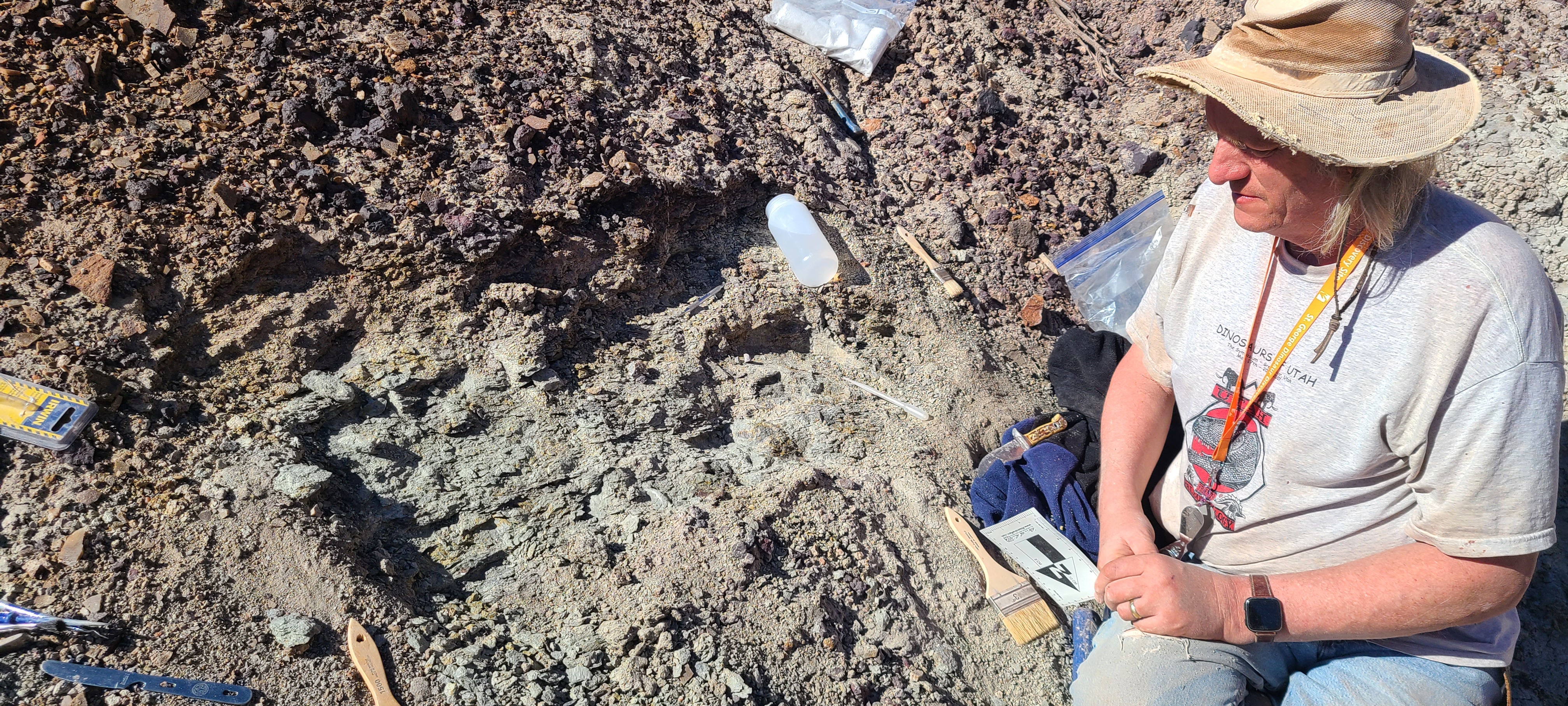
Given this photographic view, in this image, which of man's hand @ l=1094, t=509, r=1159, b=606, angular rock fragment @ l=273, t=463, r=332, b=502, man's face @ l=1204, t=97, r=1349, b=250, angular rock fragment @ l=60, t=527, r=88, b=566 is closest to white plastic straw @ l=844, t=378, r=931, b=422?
man's hand @ l=1094, t=509, r=1159, b=606

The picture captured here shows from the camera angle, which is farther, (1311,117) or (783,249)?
(783,249)

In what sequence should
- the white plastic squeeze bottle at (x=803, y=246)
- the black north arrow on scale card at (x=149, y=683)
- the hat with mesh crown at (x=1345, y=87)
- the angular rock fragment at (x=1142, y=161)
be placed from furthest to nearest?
the angular rock fragment at (x=1142, y=161) → the white plastic squeeze bottle at (x=803, y=246) → the black north arrow on scale card at (x=149, y=683) → the hat with mesh crown at (x=1345, y=87)

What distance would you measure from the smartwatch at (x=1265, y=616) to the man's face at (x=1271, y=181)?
2.30ft

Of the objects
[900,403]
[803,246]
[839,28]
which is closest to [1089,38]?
[839,28]

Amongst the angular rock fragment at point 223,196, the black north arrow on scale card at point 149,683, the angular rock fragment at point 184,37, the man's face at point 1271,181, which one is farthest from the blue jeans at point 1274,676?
the angular rock fragment at point 184,37

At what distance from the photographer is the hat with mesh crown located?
1397mm

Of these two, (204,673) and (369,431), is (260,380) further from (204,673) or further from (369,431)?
(204,673)

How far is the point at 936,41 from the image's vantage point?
4.00m

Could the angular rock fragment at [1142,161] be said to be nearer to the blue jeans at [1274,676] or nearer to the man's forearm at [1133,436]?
the man's forearm at [1133,436]

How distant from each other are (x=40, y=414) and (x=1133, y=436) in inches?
104

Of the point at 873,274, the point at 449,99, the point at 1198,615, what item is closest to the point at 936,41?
the point at 873,274

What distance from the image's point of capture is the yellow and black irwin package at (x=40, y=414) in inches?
79.1

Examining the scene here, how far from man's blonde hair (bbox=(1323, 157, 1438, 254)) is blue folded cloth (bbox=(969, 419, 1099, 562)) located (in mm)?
1214

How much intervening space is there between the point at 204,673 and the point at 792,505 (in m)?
→ 1.45
